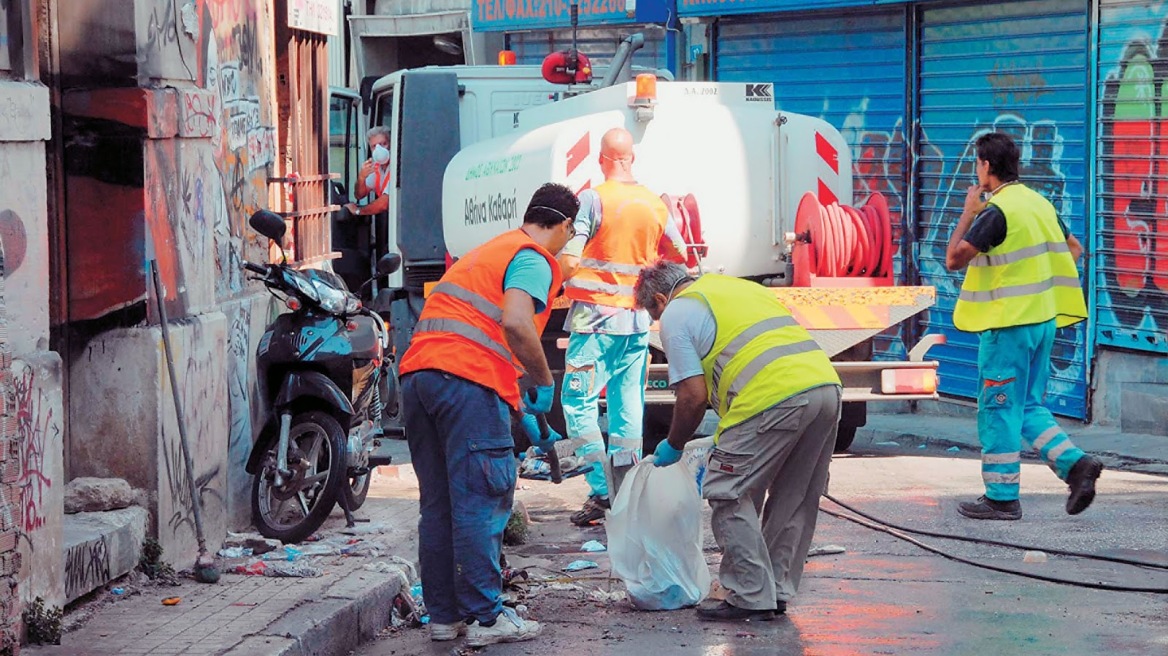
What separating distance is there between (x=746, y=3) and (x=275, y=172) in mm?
6895

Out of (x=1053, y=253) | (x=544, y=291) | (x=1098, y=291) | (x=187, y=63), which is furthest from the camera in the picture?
(x=1098, y=291)

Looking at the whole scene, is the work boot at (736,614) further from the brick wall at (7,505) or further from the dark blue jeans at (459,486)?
the brick wall at (7,505)

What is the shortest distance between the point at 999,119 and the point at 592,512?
5569 mm

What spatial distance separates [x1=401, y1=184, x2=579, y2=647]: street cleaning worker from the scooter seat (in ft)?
5.69

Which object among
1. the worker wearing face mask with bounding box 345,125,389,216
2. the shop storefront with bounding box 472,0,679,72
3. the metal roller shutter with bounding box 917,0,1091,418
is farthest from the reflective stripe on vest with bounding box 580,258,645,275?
the shop storefront with bounding box 472,0,679,72

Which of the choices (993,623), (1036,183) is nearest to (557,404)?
(1036,183)

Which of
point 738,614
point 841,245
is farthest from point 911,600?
point 841,245

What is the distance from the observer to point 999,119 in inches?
486

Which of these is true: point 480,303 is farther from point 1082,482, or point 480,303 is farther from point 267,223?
point 1082,482

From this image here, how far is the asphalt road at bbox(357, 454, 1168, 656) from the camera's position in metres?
5.89

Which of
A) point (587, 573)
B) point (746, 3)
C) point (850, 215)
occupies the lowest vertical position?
point (587, 573)

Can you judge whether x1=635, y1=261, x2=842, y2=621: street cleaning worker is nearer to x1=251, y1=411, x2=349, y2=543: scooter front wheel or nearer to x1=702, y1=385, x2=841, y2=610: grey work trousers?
x1=702, y1=385, x2=841, y2=610: grey work trousers

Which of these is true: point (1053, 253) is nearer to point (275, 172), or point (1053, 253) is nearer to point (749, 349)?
point (749, 349)

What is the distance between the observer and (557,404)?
1045 cm
